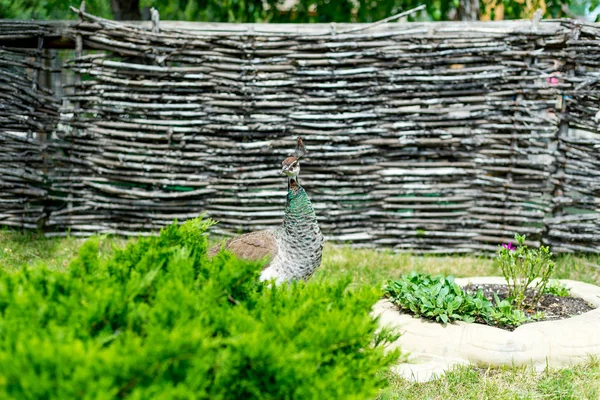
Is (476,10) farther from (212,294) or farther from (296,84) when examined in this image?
(212,294)

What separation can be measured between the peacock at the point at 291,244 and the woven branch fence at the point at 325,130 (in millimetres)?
2492

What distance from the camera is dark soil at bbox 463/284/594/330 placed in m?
3.89

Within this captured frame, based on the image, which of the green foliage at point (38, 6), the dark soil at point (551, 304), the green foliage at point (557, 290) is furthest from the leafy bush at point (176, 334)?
the green foliage at point (38, 6)

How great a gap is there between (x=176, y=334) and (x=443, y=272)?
13.9 feet

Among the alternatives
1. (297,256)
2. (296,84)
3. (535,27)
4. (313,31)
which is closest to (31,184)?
(296,84)

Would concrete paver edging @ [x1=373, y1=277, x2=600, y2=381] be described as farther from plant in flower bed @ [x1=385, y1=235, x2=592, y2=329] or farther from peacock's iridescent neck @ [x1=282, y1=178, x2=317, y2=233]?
peacock's iridescent neck @ [x1=282, y1=178, x2=317, y2=233]

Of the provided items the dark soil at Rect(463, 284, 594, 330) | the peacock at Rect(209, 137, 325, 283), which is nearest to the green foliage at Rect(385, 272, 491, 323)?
the dark soil at Rect(463, 284, 594, 330)

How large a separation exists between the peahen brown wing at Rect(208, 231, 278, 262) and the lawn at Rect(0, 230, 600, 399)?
56 cm

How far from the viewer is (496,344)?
3.42 meters

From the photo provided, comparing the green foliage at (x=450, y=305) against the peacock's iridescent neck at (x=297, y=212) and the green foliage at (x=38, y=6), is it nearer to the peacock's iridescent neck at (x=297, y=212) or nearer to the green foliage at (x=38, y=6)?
the peacock's iridescent neck at (x=297, y=212)

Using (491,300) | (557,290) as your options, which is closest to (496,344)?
(491,300)

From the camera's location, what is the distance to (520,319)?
364 centimetres

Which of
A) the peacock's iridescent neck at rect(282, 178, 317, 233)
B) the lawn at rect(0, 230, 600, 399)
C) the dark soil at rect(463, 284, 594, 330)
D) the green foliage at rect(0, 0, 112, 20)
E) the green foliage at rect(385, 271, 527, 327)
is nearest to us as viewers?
the lawn at rect(0, 230, 600, 399)

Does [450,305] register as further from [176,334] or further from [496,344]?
[176,334]
